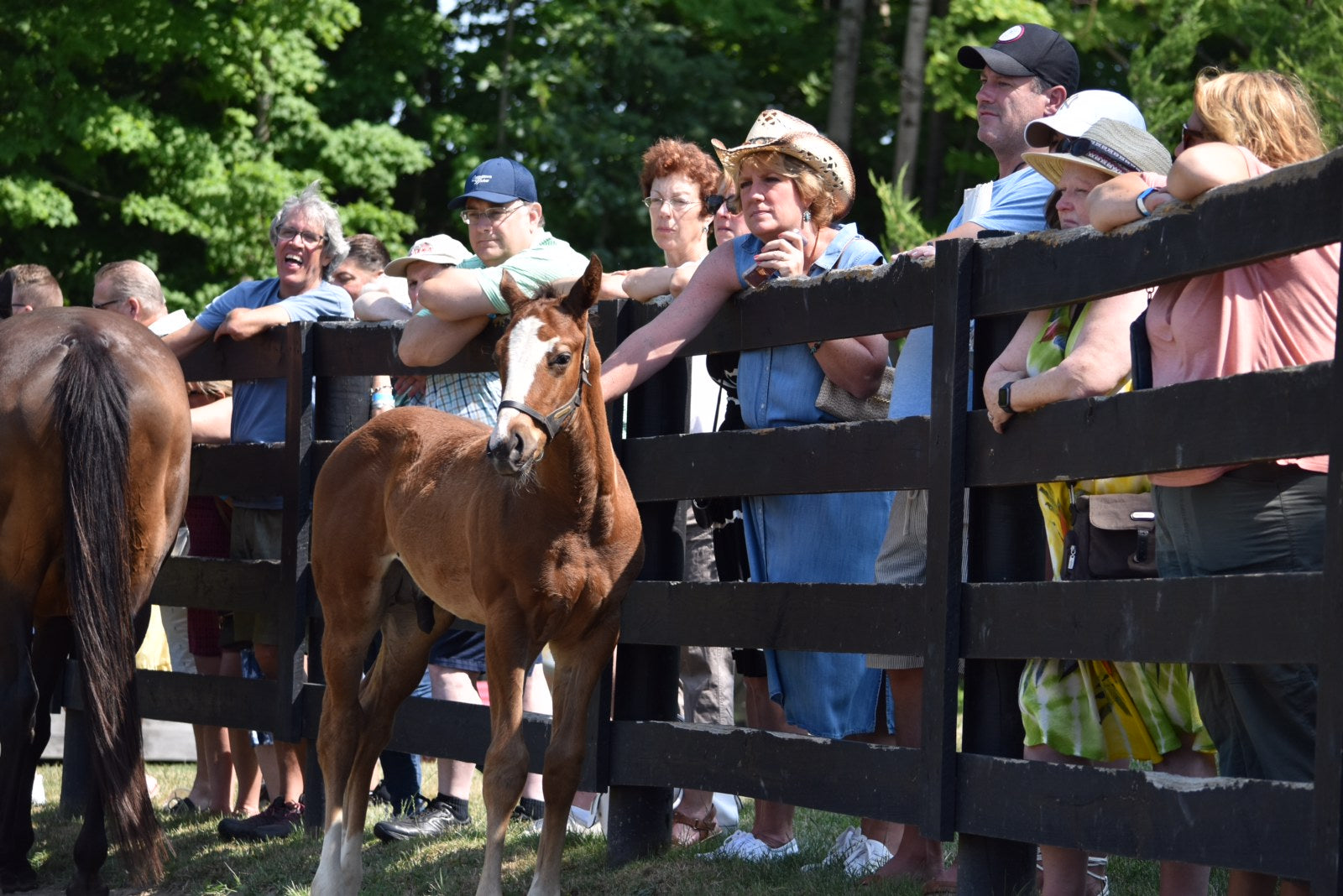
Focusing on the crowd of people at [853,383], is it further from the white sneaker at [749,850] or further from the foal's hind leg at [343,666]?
the foal's hind leg at [343,666]

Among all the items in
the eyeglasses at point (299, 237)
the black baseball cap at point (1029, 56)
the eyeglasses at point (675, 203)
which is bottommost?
the eyeglasses at point (299, 237)

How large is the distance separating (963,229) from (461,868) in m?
2.85

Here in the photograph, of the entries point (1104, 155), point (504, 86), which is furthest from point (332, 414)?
point (504, 86)

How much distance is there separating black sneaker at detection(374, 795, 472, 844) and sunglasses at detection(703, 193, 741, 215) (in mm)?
2707

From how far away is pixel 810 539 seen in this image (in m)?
5.06

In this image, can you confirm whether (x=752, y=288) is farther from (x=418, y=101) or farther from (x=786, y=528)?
(x=418, y=101)

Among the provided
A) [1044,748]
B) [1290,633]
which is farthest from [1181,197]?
[1044,748]

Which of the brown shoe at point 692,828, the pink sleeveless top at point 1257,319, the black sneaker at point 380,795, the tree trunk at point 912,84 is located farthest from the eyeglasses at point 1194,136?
the tree trunk at point 912,84

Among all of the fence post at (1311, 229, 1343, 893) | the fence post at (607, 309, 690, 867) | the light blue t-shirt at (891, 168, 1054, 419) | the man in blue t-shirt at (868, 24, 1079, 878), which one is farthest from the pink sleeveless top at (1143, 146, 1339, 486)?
the fence post at (607, 309, 690, 867)

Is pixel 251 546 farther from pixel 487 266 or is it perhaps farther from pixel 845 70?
pixel 845 70

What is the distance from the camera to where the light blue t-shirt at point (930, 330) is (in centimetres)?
466

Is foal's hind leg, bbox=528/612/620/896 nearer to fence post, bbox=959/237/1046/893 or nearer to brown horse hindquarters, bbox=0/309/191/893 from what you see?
fence post, bbox=959/237/1046/893

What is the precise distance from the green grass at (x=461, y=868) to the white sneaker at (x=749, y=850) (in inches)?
2.2

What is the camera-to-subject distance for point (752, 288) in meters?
4.97
